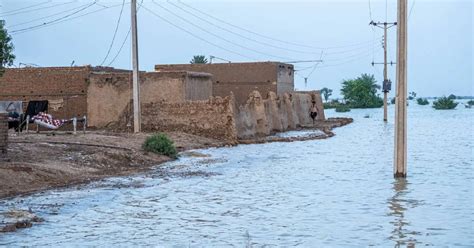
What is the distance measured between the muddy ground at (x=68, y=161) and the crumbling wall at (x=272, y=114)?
963 cm

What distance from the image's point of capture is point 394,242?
9953 millimetres

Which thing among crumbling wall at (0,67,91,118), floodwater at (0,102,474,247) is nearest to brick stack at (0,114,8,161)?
floodwater at (0,102,474,247)

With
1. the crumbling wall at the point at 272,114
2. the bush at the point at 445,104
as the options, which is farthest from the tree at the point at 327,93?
the crumbling wall at the point at 272,114

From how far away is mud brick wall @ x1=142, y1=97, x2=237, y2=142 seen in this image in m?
31.2

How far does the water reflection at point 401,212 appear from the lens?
33.2 ft

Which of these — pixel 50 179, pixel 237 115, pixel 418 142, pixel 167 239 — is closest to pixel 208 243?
pixel 167 239

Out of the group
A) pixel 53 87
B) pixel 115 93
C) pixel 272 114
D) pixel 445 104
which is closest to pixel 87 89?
pixel 115 93

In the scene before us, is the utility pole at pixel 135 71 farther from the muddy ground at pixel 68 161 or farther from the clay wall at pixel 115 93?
the clay wall at pixel 115 93

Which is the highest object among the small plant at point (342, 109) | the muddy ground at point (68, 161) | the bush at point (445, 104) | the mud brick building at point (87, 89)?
the mud brick building at point (87, 89)

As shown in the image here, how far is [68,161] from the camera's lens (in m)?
18.6

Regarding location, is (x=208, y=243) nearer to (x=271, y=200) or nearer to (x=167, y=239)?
(x=167, y=239)

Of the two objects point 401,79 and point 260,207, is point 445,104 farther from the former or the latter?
point 260,207

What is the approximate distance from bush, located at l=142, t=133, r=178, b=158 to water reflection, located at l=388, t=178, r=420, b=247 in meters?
8.21

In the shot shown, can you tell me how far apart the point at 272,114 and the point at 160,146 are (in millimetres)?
18132
